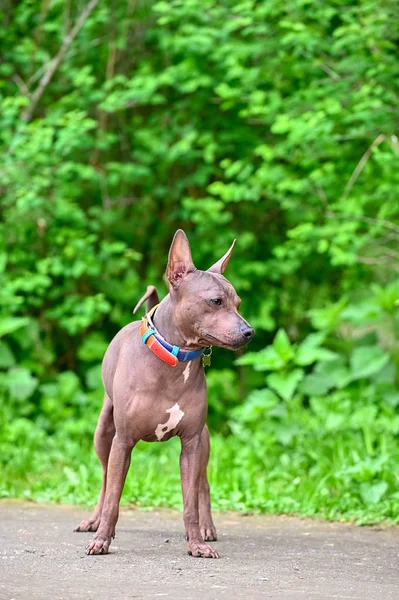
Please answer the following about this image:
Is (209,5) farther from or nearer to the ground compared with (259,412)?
farther from the ground

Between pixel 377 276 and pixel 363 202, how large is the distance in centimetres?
213

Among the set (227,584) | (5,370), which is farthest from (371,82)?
(227,584)

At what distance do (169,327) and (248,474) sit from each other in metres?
3.18

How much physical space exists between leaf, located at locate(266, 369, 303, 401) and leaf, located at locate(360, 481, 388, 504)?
58.3 inches

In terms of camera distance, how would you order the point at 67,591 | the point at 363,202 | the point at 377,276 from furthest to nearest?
the point at 377,276 < the point at 363,202 < the point at 67,591

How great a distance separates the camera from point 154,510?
7645mm

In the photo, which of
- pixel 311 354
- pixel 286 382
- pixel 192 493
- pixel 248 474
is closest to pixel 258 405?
pixel 286 382

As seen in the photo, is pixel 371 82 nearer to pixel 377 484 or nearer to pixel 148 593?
pixel 377 484

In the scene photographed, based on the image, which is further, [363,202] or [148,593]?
[363,202]

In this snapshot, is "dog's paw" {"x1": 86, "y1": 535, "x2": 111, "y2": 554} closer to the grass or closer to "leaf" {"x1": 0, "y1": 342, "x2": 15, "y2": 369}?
the grass

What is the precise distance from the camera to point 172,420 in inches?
210

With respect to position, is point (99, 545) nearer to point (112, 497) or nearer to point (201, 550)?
point (112, 497)

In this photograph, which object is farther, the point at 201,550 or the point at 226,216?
the point at 226,216

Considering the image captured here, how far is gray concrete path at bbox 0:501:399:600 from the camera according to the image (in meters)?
4.34
